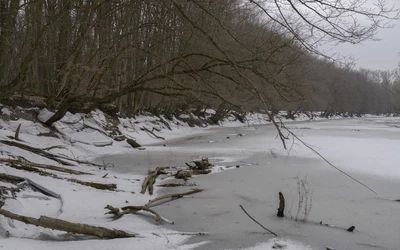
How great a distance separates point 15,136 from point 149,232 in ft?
21.3

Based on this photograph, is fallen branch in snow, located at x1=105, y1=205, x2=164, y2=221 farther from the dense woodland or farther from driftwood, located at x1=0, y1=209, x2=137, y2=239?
the dense woodland

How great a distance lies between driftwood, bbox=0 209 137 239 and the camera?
12.3 ft

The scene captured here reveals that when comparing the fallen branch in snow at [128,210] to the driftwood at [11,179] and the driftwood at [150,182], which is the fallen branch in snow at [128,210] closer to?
the driftwood at [150,182]

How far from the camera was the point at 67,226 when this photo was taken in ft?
12.7

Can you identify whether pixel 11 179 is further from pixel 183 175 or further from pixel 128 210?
pixel 183 175

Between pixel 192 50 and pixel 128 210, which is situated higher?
pixel 192 50

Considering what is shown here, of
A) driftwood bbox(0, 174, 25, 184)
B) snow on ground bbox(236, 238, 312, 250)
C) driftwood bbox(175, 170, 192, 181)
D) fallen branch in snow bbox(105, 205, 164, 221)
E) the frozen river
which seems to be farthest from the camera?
driftwood bbox(175, 170, 192, 181)

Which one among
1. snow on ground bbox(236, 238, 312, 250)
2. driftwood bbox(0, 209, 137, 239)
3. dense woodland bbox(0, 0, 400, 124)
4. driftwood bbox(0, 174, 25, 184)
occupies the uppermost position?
dense woodland bbox(0, 0, 400, 124)

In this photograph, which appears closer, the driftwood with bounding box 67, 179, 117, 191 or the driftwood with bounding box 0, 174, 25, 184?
the driftwood with bounding box 0, 174, 25, 184

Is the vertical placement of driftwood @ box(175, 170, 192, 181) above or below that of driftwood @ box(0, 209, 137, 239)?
below

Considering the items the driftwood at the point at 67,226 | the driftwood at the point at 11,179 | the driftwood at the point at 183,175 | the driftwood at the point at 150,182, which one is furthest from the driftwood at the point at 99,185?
the driftwood at the point at 67,226

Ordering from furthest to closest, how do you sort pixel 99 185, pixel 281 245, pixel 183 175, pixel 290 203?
pixel 183 175 < pixel 99 185 < pixel 290 203 < pixel 281 245

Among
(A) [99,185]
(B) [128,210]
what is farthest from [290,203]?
(A) [99,185]

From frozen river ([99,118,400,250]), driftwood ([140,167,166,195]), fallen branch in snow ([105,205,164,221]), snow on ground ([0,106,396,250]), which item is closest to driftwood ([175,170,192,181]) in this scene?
frozen river ([99,118,400,250])
